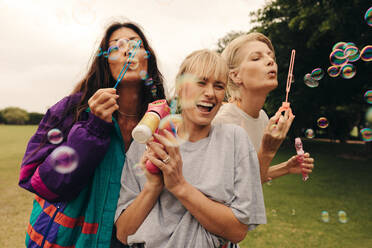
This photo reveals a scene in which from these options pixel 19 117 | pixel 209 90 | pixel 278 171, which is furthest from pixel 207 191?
pixel 19 117

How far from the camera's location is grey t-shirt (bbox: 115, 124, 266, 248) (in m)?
1.40

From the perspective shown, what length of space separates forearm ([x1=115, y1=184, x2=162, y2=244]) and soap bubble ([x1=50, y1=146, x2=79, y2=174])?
35 centimetres

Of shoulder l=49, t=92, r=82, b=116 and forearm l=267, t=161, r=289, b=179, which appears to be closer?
shoulder l=49, t=92, r=82, b=116

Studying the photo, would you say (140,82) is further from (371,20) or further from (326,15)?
(326,15)

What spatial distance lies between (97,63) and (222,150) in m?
1.06

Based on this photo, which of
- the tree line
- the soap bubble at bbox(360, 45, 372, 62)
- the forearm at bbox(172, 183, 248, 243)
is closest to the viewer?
the forearm at bbox(172, 183, 248, 243)

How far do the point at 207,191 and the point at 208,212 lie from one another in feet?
0.34

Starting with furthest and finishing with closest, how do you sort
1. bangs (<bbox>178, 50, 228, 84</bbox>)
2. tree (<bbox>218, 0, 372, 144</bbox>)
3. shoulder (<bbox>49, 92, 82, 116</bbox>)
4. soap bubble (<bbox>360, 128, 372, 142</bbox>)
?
tree (<bbox>218, 0, 372, 144</bbox>)
soap bubble (<bbox>360, 128, 372, 142</bbox>)
shoulder (<bbox>49, 92, 82, 116</bbox>)
bangs (<bbox>178, 50, 228, 84</bbox>)

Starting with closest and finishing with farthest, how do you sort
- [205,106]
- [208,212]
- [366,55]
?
[208,212]
[205,106]
[366,55]

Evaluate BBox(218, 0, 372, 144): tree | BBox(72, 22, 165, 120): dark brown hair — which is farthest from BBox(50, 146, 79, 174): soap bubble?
BBox(218, 0, 372, 144): tree

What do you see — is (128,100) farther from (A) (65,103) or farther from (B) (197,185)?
(B) (197,185)

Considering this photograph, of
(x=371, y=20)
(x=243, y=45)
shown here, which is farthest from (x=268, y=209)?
(x=243, y=45)

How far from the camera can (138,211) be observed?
146 cm

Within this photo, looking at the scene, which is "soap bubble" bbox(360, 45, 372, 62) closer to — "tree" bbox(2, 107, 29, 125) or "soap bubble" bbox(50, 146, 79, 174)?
"soap bubble" bbox(50, 146, 79, 174)
